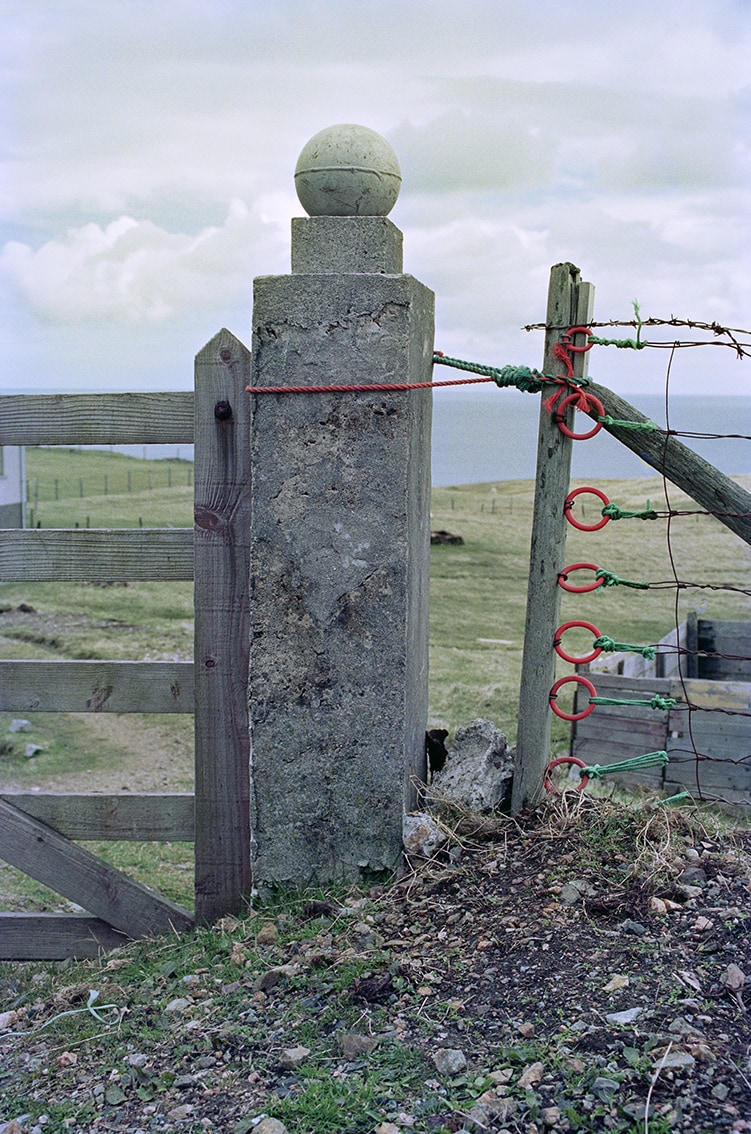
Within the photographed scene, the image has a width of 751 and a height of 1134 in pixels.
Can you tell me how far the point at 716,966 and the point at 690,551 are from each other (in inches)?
469

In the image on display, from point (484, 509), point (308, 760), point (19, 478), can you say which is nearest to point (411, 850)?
point (308, 760)

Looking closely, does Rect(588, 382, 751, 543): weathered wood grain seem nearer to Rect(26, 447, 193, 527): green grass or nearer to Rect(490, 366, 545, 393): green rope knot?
Rect(490, 366, 545, 393): green rope knot

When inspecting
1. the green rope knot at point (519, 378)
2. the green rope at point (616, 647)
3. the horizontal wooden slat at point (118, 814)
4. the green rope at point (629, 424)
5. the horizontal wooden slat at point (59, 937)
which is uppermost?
the green rope knot at point (519, 378)

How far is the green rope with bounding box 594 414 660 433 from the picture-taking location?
11.1 feet

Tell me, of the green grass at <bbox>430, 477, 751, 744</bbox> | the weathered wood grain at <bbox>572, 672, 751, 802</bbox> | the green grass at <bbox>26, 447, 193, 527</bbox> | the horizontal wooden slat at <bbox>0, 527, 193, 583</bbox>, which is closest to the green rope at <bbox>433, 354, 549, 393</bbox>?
the horizontal wooden slat at <bbox>0, 527, 193, 583</bbox>

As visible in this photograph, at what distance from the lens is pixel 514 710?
26.8 ft

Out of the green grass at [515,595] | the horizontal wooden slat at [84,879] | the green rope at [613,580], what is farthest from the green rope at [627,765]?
the green grass at [515,595]

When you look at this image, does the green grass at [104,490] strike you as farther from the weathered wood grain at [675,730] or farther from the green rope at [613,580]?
the green rope at [613,580]

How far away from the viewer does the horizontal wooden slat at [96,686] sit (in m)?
3.56

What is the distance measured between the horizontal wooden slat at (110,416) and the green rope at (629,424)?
4.89ft

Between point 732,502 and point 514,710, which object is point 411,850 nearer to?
point 732,502

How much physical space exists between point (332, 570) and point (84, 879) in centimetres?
161

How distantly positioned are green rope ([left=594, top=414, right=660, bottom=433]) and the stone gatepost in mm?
661

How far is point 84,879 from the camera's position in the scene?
12.3 ft
